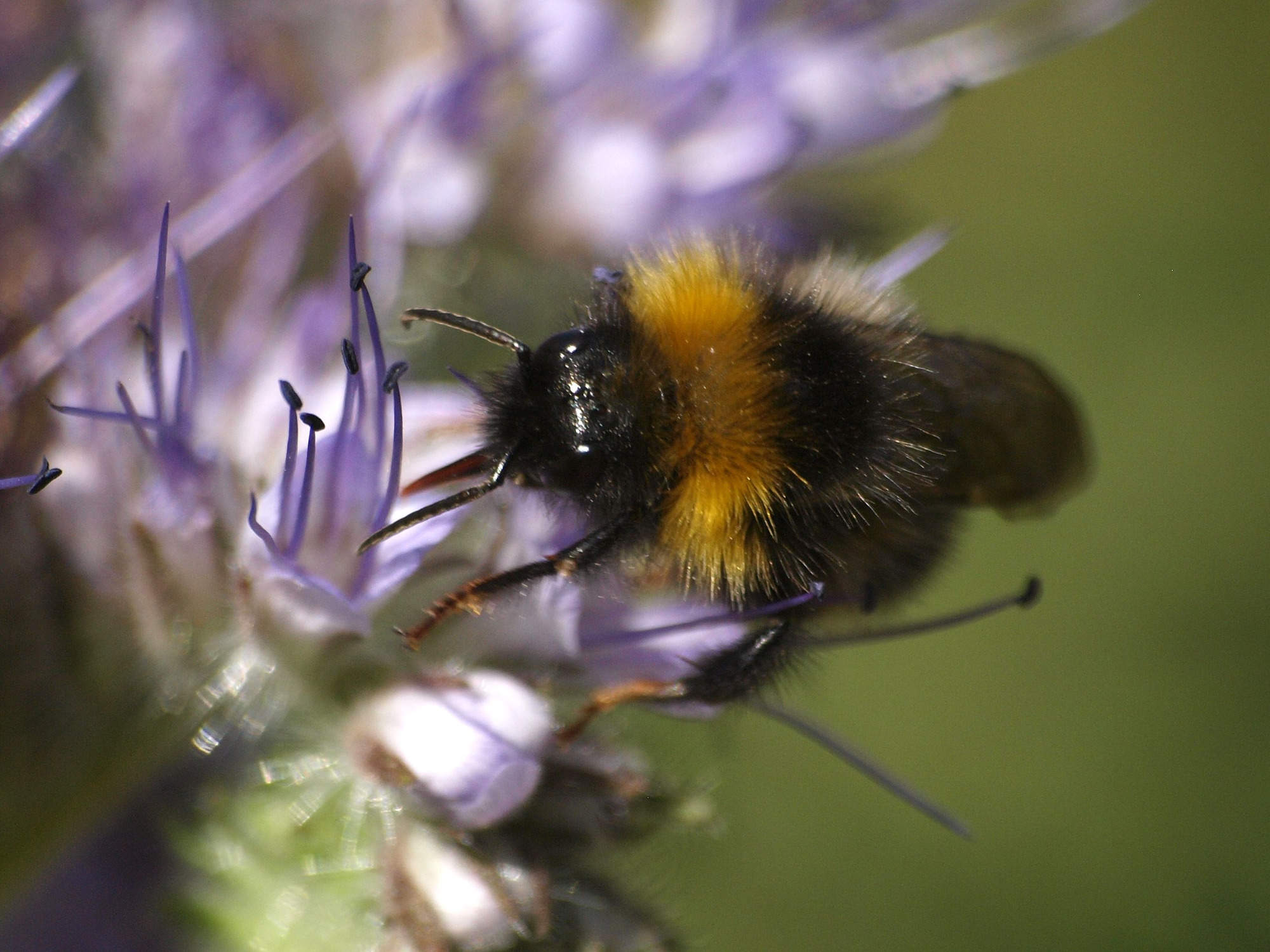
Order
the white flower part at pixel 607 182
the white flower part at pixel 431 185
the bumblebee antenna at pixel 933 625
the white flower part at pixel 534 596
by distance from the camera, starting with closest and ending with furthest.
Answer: the white flower part at pixel 534 596, the bumblebee antenna at pixel 933 625, the white flower part at pixel 431 185, the white flower part at pixel 607 182

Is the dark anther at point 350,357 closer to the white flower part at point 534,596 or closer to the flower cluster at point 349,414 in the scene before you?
the flower cluster at point 349,414

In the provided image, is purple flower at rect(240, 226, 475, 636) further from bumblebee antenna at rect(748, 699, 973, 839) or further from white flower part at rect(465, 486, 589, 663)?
bumblebee antenna at rect(748, 699, 973, 839)

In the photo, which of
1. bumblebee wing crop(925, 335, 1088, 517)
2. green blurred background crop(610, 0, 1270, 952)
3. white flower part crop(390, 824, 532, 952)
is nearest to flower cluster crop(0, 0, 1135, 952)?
white flower part crop(390, 824, 532, 952)

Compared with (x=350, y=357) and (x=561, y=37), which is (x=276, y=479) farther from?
(x=561, y=37)

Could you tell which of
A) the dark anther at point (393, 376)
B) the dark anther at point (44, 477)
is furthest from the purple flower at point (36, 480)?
the dark anther at point (393, 376)

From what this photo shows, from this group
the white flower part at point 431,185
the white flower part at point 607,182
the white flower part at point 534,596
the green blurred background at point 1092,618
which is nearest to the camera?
the white flower part at point 534,596

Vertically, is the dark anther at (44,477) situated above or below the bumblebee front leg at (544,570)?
below

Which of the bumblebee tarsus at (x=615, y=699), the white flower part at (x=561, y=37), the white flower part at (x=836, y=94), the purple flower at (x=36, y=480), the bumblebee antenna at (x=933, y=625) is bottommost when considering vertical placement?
the purple flower at (x=36, y=480)
